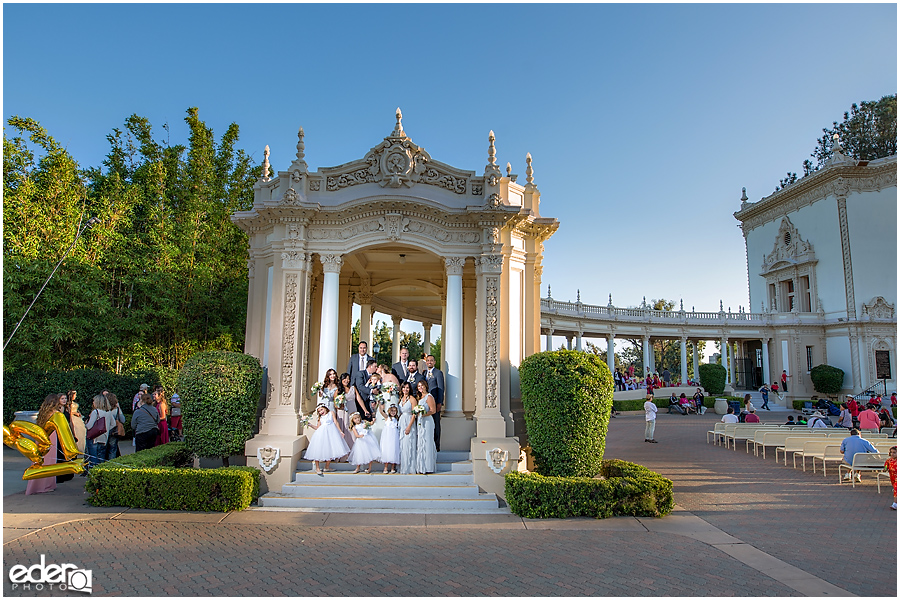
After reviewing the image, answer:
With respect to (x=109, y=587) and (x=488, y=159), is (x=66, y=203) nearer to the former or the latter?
(x=488, y=159)

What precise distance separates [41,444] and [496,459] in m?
7.34

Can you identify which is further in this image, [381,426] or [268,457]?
[381,426]

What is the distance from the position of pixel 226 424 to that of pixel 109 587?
439 cm

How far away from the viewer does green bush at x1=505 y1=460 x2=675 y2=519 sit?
8.33 m

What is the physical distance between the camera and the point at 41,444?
8211 mm

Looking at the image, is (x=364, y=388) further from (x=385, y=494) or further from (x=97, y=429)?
(x=97, y=429)

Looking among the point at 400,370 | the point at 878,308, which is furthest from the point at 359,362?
the point at 878,308

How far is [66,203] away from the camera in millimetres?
16750

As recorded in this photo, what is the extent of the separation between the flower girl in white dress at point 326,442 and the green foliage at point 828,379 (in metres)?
39.1

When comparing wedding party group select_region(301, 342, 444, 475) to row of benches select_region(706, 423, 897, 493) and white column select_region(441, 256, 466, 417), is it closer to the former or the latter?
white column select_region(441, 256, 466, 417)

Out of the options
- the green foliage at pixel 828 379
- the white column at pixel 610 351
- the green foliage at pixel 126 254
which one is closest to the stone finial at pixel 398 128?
the green foliage at pixel 126 254

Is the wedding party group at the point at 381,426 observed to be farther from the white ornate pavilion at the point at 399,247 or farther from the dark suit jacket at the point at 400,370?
the white ornate pavilion at the point at 399,247

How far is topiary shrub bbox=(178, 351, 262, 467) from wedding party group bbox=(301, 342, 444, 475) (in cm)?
125

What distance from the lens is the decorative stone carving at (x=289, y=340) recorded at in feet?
34.0
